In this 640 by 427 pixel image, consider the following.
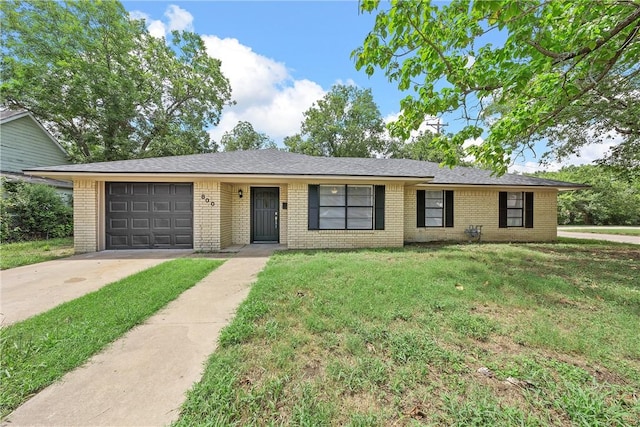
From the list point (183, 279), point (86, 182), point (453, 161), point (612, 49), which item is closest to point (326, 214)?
point (453, 161)

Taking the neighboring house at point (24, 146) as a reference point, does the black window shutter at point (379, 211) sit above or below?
below

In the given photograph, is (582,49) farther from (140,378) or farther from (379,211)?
(140,378)

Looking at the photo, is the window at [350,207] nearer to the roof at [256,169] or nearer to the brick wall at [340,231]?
the brick wall at [340,231]

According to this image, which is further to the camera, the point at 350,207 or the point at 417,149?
the point at 417,149

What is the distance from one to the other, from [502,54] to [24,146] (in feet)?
74.2

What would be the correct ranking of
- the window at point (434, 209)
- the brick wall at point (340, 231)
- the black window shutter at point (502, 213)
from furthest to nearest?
the black window shutter at point (502, 213) < the window at point (434, 209) < the brick wall at point (340, 231)

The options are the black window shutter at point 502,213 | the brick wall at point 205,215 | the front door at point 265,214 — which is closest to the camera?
the brick wall at point 205,215

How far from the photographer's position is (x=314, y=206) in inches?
340

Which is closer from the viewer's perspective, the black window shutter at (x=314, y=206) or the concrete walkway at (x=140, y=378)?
the concrete walkway at (x=140, y=378)

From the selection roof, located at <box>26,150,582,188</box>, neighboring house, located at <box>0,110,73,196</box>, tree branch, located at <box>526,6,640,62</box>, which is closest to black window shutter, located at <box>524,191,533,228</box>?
roof, located at <box>26,150,582,188</box>

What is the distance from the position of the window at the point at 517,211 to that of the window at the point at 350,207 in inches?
237

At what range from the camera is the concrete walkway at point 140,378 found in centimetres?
182

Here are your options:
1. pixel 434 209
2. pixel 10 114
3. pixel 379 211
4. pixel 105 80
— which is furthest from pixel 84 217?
pixel 434 209

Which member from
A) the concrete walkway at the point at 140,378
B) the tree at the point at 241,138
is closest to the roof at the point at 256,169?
the concrete walkway at the point at 140,378
